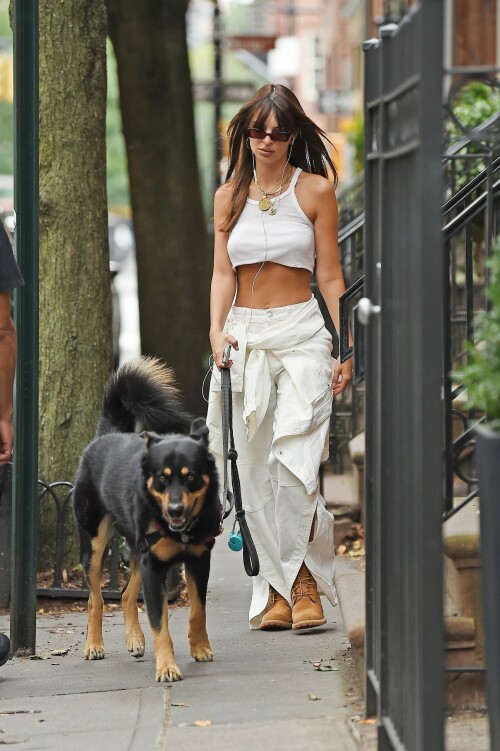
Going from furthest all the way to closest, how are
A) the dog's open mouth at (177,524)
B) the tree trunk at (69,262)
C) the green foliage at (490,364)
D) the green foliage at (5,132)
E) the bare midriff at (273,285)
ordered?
the green foliage at (5,132) → the tree trunk at (69,262) → the bare midriff at (273,285) → the dog's open mouth at (177,524) → the green foliage at (490,364)

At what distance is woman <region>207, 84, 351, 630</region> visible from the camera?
5984 millimetres

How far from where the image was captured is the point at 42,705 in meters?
5.13

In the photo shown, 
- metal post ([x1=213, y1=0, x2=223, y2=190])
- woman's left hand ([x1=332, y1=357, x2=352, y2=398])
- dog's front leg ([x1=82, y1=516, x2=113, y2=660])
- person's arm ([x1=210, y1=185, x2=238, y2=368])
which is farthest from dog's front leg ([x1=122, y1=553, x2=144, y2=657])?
metal post ([x1=213, y1=0, x2=223, y2=190])

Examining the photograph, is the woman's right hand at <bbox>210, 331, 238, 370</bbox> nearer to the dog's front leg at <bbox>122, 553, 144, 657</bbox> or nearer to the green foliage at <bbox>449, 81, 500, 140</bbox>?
the dog's front leg at <bbox>122, 553, 144, 657</bbox>

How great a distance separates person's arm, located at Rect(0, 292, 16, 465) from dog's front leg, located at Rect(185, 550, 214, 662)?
0.89m

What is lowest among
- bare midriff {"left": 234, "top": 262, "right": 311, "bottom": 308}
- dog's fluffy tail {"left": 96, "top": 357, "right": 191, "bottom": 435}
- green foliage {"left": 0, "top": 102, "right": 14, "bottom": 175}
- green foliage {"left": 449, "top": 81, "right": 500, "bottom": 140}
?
green foliage {"left": 0, "top": 102, "right": 14, "bottom": 175}

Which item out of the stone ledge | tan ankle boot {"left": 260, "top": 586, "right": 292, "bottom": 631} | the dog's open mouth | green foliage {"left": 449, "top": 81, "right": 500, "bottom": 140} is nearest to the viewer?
the stone ledge

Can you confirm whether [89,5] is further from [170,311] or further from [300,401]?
[170,311]

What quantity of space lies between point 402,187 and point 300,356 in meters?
2.34

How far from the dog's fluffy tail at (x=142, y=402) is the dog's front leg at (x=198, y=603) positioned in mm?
847

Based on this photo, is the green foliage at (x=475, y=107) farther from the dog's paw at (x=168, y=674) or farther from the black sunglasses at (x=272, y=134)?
the dog's paw at (x=168, y=674)

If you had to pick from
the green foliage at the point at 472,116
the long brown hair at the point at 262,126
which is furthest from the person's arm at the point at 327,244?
the green foliage at the point at 472,116

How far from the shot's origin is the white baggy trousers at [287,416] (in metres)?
6.02

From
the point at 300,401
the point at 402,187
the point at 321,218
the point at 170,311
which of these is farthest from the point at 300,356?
the point at 170,311
